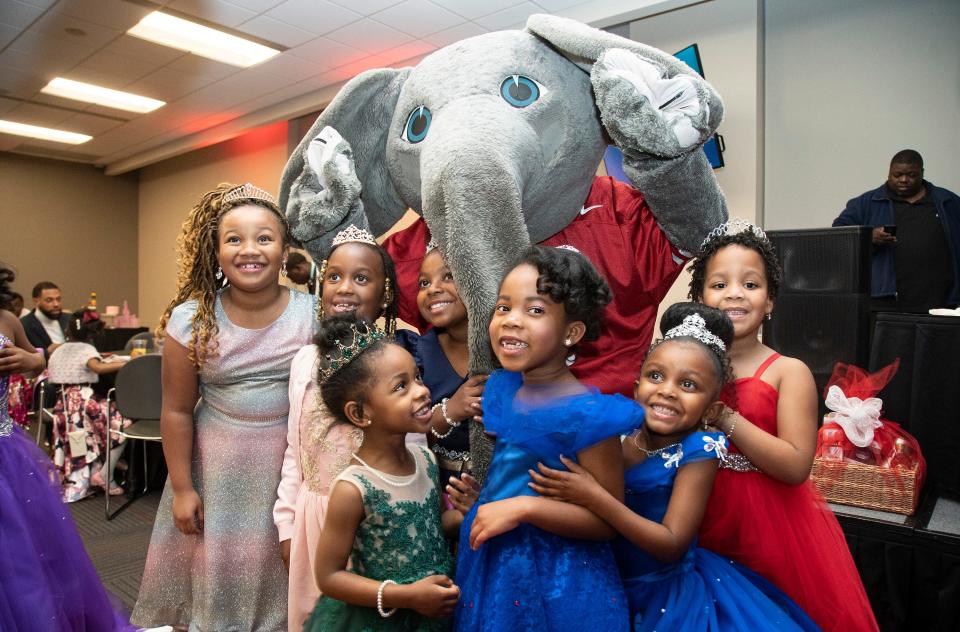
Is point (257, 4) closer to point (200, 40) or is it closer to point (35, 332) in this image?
point (200, 40)

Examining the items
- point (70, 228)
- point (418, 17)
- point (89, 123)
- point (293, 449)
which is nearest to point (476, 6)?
point (418, 17)

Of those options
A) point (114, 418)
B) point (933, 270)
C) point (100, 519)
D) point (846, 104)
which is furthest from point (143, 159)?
point (933, 270)

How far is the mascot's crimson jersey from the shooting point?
1433 mm

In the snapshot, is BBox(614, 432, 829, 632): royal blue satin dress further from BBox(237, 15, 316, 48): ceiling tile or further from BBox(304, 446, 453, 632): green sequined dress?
BBox(237, 15, 316, 48): ceiling tile

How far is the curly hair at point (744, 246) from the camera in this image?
1.41 meters

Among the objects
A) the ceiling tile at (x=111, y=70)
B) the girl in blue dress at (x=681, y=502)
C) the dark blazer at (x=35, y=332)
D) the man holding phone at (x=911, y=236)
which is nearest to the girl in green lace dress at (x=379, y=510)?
the girl in blue dress at (x=681, y=502)

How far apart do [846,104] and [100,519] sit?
4.98 meters

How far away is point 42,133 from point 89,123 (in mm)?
984

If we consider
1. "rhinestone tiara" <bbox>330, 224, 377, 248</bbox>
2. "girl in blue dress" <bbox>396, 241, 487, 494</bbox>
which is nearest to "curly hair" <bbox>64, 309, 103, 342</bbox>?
"rhinestone tiara" <bbox>330, 224, 377, 248</bbox>

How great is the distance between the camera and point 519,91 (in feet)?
4.72

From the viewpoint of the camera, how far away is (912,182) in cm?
363

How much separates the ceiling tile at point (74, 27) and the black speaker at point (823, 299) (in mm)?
5054

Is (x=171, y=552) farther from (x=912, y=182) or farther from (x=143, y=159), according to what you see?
(x=143, y=159)

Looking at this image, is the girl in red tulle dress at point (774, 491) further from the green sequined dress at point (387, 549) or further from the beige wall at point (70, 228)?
the beige wall at point (70, 228)
